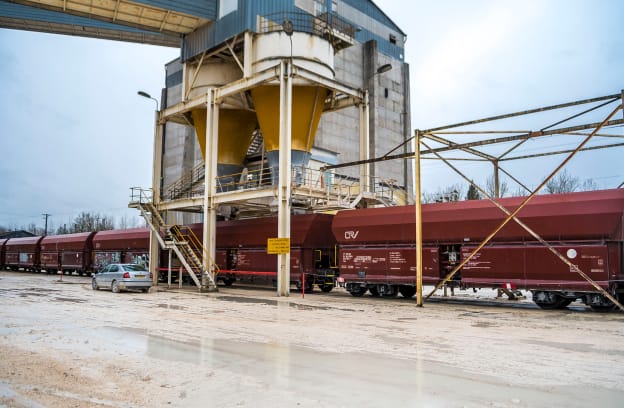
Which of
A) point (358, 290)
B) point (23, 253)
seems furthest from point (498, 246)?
point (23, 253)

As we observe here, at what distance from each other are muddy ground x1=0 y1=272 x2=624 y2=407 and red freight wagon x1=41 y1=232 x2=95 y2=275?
26347mm

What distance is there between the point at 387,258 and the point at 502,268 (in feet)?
15.8

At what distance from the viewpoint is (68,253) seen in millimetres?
41344

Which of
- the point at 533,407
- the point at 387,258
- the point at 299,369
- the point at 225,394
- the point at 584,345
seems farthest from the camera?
the point at 387,258

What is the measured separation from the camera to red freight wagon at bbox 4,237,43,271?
45.8m

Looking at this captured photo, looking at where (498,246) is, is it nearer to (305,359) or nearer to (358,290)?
(358,290)

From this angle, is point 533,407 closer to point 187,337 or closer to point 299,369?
point 299,369

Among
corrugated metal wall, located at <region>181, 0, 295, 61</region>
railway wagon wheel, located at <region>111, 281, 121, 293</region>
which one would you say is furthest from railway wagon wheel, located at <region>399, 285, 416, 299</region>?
corrugated metal wall, located at <region>181, 0, 295, 61</region>

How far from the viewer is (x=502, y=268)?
18.4 m

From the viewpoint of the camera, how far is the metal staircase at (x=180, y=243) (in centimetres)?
2598

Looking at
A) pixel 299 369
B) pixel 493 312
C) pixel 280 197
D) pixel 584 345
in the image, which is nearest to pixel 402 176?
pixel 280 197

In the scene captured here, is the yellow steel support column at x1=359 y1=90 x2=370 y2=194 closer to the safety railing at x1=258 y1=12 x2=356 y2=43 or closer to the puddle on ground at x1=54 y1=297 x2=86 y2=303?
the safety railing at x1=258 y1=12 x2=356 y2=43

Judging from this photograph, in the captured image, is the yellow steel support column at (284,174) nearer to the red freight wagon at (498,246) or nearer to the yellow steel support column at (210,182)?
the red freight wagon at (498,246)

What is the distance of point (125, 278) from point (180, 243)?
4334 mm
